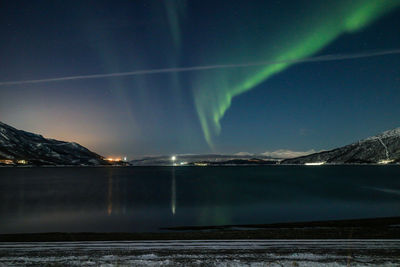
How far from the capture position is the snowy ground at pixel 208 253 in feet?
31.4

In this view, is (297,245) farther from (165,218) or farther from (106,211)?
(106,211)

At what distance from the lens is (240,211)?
Result: 4250 cm

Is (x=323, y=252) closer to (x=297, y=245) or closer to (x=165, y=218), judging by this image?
(x=297, y=245)

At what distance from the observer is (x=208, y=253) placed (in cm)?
1045

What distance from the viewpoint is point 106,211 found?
138ft

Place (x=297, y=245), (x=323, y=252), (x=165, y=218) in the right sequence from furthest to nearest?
(x=165, y=218) < (x=297, y=245) < (x=323, y=252)

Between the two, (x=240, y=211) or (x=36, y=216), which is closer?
(x=36, y=216)

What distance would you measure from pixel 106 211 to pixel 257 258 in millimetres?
36450

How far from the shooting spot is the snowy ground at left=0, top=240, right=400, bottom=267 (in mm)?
9586

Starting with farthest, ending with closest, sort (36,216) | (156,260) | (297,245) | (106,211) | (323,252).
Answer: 1. (106,211)
2. (36,216)
3. (297,245)
4. (323,252)
5. (156,260)

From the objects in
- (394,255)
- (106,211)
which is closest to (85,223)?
(106,211)

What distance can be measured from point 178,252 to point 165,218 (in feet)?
84.8

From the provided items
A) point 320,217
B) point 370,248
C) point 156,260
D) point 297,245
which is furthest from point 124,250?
point 320,217

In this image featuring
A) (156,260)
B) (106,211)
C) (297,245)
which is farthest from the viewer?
(106,211)
